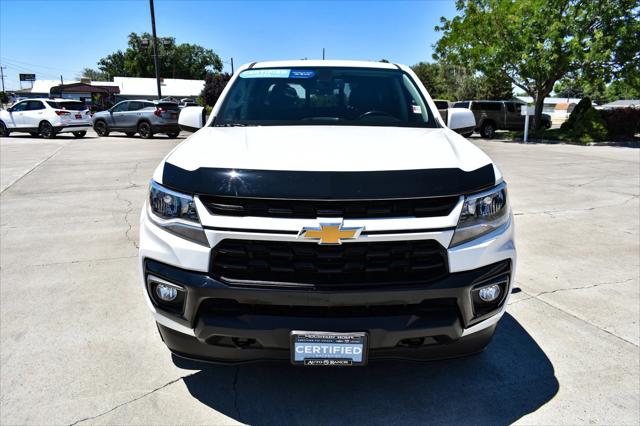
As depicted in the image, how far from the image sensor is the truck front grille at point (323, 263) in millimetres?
2074

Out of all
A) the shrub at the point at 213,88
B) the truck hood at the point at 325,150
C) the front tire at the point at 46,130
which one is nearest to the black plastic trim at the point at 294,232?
the truck hood at the point at 325,150

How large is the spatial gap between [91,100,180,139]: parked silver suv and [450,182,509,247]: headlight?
18.9m

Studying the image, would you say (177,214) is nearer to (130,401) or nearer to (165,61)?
(130,401)

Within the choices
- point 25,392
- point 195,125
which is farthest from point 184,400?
point 195,125

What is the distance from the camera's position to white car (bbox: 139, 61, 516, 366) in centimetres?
205

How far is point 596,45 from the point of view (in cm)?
1880

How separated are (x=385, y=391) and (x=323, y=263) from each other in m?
1.03

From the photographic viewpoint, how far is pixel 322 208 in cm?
207

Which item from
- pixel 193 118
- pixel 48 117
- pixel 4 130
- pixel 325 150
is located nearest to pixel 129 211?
pixel 193 118

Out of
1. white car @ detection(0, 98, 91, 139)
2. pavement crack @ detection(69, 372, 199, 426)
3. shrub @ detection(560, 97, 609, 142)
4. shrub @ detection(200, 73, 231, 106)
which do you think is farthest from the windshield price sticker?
shrub @ detection(200, 73, 231, 106)

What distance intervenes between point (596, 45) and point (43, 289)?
839 inches

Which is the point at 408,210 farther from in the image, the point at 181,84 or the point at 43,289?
the point at 181,84

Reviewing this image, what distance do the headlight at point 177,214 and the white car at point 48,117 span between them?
2079 cm

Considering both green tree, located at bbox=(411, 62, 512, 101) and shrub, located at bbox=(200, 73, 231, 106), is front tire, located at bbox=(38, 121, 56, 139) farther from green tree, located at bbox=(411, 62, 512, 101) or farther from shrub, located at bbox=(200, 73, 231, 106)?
green tree, located at bbox=(411, 62, 512, 101)
